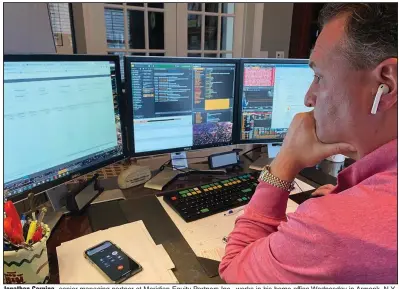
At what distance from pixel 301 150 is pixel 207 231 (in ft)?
1.09

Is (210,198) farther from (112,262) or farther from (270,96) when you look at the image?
(270,96)

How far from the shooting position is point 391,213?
0.47m

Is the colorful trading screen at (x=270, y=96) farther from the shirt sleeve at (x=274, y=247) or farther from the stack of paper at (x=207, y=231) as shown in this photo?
the shirt sleeve at (x=274, y=247)

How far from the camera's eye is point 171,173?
1229 millimetres

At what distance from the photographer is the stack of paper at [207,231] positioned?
30.5 inches

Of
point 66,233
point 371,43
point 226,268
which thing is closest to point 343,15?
point 371,43

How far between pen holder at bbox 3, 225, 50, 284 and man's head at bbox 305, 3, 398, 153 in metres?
0.65

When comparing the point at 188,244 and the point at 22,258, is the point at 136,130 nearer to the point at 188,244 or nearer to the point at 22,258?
the point at 188,244

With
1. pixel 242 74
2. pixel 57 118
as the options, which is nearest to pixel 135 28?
pixel 242 74

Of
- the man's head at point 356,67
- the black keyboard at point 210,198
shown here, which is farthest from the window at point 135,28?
the man's head at point 356,67

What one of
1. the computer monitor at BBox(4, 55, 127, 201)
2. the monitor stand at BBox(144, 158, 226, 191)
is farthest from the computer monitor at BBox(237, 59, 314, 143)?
the computer monitor at BBox(4, 55, 127, 201)

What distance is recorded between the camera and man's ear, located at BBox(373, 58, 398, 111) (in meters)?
0.50

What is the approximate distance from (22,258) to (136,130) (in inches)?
22.3

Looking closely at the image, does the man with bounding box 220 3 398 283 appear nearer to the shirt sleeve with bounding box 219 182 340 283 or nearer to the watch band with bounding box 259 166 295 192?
the shirt sleeve with bounding box 219 182 340 283
